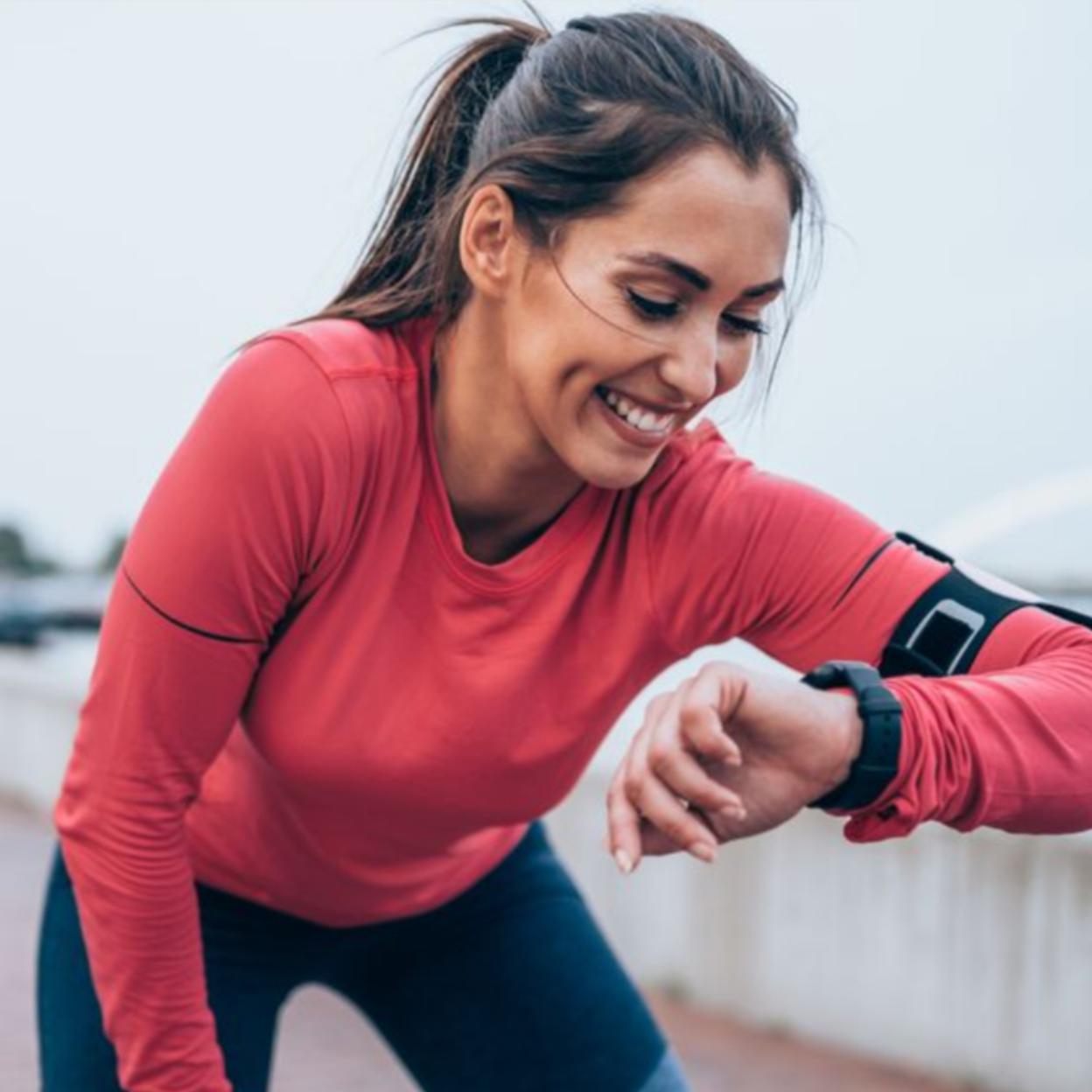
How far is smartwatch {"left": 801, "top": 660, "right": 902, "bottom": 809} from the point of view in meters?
1.57

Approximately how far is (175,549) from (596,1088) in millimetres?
909

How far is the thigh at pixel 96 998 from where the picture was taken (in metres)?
2.05

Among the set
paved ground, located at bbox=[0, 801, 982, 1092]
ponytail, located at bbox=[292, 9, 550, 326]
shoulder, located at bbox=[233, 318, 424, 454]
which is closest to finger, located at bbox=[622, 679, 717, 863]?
shoulder, located at bbox=[233, 318, 424, 454]

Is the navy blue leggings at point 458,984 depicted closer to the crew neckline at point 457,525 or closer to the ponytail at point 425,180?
the crew neckline at point 457,525

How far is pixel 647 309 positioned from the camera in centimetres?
178

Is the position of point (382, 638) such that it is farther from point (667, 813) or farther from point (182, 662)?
point (667, 813)

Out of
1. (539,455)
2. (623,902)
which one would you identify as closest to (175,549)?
(539,455)

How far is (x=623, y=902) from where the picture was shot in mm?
4973

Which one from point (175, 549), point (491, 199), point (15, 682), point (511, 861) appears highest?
point (491, 199)

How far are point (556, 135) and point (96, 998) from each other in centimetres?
111

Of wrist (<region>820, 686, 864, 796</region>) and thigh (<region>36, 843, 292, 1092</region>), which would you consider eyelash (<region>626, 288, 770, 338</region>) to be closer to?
wrist (<region>820, 686, 864, 796</region>)

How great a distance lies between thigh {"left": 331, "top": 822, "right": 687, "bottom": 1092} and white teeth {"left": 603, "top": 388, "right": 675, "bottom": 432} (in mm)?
782

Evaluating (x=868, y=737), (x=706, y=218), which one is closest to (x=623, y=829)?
(x=868, y=737)

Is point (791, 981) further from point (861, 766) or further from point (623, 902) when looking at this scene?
point (861, 766)
